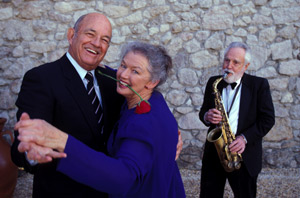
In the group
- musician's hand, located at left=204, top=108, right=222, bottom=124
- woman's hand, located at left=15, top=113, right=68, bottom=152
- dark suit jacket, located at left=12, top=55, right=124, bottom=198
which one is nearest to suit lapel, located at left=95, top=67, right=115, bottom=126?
→ dark suit jacket, located at left=12, top=55, right=124, bottom=198

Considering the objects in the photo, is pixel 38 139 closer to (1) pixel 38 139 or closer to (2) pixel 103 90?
(1) pixel 38 139

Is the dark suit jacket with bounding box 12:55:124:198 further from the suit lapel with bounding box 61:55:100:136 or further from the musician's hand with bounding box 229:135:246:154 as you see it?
the musician's hand with bounding box 229:135:246:154

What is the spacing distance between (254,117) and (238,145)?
319 mm

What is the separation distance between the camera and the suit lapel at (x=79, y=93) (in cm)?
151

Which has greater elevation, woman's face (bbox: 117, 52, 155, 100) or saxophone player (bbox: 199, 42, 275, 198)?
woman's face (bbox: 117, 52, 155, 100)

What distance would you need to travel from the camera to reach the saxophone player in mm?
2398

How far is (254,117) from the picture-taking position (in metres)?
2.47

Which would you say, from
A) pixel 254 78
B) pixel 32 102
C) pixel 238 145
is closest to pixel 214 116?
pixel 238 145

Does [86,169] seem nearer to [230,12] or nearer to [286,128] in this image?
[230,12]

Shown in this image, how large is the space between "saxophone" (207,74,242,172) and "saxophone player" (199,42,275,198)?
0.05m

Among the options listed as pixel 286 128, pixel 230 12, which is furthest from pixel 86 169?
pixel 286 128

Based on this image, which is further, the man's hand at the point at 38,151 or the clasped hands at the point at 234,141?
the clasped hands at the point at 234,141

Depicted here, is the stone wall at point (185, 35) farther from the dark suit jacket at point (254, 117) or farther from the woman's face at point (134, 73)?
the woman's face at point (134, 73)

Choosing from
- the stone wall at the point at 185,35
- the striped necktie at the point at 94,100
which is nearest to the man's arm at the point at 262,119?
the striped necktie at the point at 94,100
